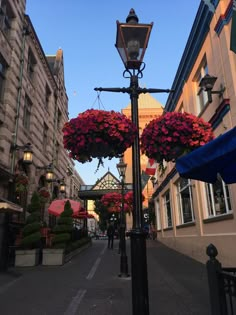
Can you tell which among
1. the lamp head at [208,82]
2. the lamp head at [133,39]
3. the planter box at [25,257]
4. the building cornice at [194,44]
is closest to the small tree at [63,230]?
the planter box at [25,257]

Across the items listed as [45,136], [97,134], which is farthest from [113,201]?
[97,134]

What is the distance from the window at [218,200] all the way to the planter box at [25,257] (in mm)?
7319

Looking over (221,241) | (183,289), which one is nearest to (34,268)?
(183,289)

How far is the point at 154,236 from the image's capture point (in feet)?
90.9

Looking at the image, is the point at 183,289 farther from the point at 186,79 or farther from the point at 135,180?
the point at 186,79

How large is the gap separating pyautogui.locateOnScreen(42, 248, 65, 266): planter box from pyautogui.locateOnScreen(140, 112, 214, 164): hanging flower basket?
891cm

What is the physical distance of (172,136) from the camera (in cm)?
459

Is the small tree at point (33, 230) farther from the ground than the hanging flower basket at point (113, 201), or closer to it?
closer to it

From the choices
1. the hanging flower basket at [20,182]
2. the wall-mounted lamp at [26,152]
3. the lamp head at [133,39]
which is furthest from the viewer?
the wall-mounted lamp at [26,152]

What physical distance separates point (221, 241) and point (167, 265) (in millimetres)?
2857

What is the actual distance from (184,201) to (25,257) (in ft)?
27.6

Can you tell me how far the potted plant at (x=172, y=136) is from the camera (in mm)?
4586

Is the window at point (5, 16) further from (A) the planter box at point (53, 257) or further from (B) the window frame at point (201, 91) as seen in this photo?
(A) the planter box at point (53, 257)

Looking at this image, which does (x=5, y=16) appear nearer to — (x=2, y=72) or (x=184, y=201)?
(x=2, y=72)
